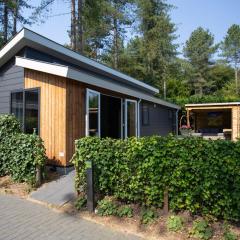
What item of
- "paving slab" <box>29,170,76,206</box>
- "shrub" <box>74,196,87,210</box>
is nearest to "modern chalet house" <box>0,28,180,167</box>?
"paving slab" <box>29,170,76,206</box>

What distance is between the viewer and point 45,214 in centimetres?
635

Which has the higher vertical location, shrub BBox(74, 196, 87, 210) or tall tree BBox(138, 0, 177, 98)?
tall tree BBox(138, 0, 177, 98)

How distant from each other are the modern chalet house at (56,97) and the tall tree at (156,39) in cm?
2461

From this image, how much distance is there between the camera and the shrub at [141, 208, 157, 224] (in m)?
5.62

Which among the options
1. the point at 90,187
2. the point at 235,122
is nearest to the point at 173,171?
the point at 90,187

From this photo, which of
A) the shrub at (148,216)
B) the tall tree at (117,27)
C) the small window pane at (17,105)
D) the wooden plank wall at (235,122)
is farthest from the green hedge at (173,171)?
the tall tree at (117,27)

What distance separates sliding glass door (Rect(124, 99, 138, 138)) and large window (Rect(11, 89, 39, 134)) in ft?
14.4

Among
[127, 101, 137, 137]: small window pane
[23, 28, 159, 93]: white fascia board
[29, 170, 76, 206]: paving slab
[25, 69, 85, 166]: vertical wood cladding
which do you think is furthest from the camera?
[127, 101, 137, 137]: small window pane

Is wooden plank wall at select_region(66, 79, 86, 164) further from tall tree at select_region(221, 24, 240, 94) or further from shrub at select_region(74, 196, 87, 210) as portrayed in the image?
tall tree at select_region(221, 24, 240, 94)

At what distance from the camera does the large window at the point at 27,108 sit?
993 cm

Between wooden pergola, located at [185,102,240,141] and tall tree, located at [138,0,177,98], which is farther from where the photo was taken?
tall tree, located at [138,0,177,98]

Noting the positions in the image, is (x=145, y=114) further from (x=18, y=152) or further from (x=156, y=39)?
(x=156, y=39)

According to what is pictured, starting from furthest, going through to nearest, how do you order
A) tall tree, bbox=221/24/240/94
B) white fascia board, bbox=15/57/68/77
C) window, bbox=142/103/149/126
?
1. tall tree, bbox=221/24/240/94
2. window, bbox=142/103/149/126
3. white fascia board, bbox=15/57/68/77

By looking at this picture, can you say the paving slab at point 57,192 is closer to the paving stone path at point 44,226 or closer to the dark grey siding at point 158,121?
the paving stone path at point 44,226
